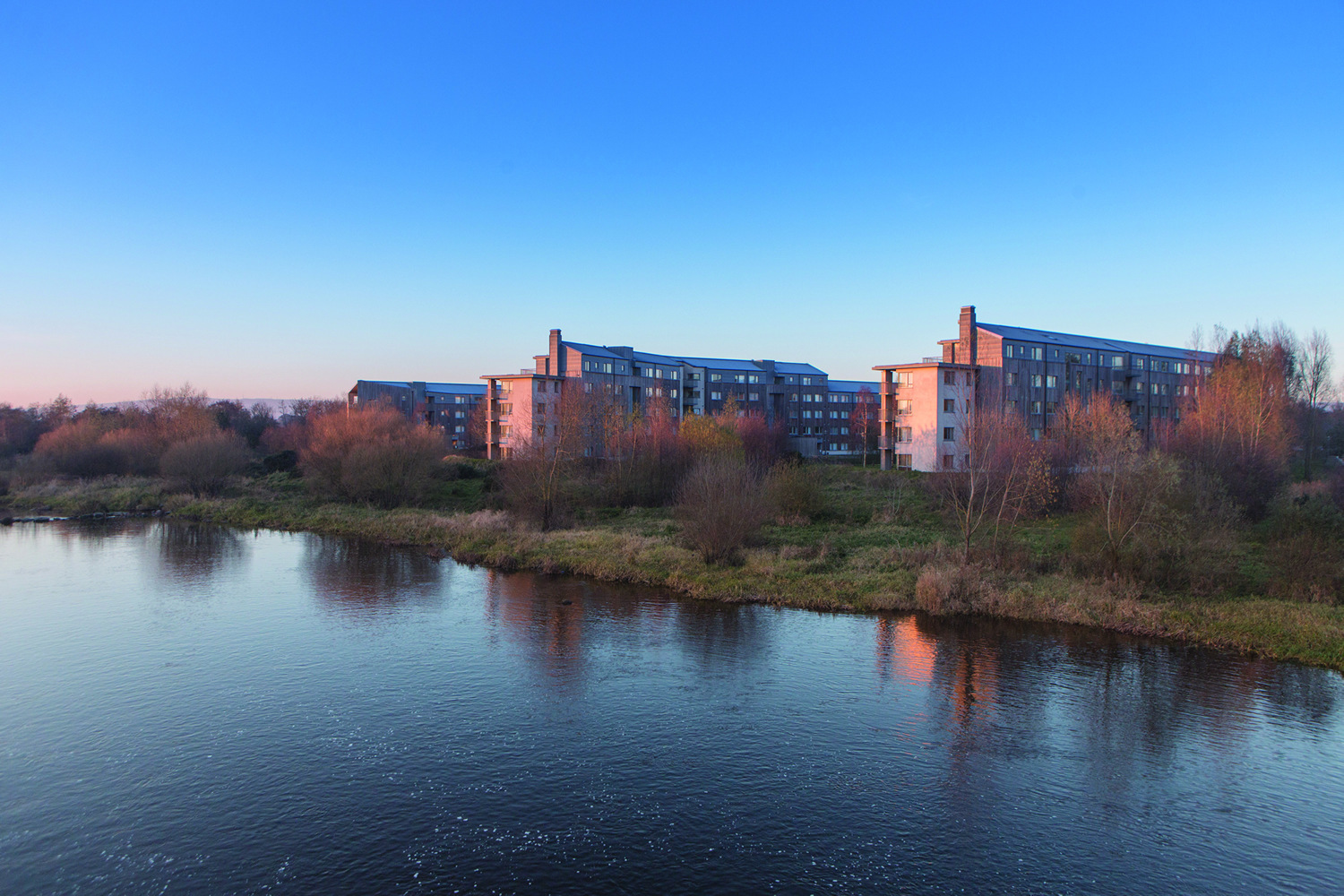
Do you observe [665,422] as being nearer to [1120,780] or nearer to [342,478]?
[342,478]

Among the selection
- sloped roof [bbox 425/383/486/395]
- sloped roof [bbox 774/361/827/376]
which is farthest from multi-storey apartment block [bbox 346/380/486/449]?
sloped roof [bbox 774/361/827/376]

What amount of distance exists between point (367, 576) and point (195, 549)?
44.8 feet

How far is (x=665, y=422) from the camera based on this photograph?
5869 centimetres

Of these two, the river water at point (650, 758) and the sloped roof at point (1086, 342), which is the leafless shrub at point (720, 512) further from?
the sloped roof at point (1086, 342)

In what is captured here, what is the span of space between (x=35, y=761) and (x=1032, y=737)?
2052 centimetres

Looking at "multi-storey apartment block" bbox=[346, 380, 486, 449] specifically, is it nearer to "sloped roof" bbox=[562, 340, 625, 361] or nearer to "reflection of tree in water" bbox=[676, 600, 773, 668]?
"sloped roof" bbox=[562, 340, 625, 361]

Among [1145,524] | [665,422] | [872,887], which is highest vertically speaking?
[665,422]

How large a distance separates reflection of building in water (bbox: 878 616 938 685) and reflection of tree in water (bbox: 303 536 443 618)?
1654 cm

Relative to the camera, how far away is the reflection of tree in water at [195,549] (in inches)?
1394

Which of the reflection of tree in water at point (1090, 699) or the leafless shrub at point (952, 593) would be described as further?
the leafless shrub at point (952, 593)

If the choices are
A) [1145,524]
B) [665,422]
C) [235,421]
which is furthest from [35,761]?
[235,421]

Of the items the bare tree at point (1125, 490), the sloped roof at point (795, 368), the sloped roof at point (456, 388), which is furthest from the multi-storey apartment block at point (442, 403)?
the bare tree at point (1125, 490)

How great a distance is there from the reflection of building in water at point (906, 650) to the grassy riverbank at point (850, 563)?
6.49 feet

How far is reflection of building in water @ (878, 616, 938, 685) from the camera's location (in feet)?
69.9
